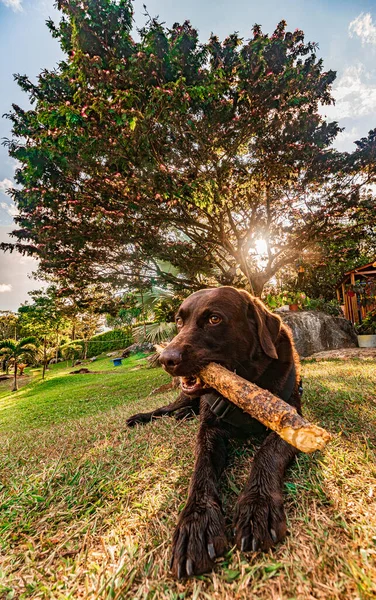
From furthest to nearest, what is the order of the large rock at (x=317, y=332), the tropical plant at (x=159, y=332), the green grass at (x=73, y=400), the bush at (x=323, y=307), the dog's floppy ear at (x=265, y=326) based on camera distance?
the tropical plant at (x=159, y=332), the bush at (x=323, y=307), the large rock at (x=317, y=332), the green grass at (x=73, y=400), the dog's floppy ear at (x=265, y=326)

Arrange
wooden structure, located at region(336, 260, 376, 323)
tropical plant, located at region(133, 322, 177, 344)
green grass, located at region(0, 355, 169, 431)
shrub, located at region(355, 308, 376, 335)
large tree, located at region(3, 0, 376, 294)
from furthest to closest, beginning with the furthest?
wooden structure, located at region(336, 260, 376, 323), tropical plant, located at region(133, 322, 177, 344), shrub, located at region(355, 308, 376, 335), green grass, located at region(0, 355, 169, 431), large tree, located at region(3, 0, 376, 294)

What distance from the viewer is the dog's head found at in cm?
167

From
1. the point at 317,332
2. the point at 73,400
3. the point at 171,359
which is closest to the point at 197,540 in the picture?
the point at 171,359

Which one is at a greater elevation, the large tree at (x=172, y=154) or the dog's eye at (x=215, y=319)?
the large tree at (x=172, y=154)

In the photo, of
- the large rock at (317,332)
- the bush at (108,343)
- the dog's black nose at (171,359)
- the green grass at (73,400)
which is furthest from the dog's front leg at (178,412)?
the bush at (108,343)

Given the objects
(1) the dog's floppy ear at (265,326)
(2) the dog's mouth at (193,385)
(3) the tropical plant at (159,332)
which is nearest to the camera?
(2) the dog's mouth at (193,385)

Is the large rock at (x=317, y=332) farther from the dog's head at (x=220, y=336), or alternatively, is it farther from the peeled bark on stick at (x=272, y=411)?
the peeled bark on stick at (x=272, y=411)

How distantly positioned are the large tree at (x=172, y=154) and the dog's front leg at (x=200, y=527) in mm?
5025

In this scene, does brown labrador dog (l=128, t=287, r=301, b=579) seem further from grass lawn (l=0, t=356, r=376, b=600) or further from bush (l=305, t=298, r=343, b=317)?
bush (l=305, t=298, r=343, b=317)

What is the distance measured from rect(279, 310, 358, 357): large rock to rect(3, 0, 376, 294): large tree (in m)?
2.22

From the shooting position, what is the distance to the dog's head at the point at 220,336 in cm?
167


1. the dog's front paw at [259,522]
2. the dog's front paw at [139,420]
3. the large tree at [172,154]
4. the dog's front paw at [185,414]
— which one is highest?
the large tree at [172,154]

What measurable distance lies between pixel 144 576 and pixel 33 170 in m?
6.51

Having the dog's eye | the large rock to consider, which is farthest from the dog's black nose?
the large rock
